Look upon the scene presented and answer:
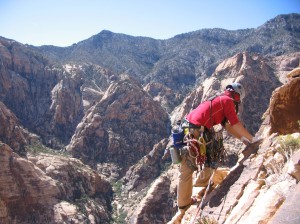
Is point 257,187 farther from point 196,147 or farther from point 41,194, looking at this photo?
point 41,194

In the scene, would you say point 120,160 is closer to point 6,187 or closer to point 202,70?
point 6,187

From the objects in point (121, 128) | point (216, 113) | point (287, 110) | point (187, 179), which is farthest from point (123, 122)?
point (216, 113)

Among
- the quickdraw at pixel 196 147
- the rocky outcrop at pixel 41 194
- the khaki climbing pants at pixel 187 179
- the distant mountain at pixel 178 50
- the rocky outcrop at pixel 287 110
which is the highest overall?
the distant mountain at pixel 178 50

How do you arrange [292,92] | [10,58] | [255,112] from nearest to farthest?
[292,92] < [255,112] < [10,58]

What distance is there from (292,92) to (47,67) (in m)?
84.8

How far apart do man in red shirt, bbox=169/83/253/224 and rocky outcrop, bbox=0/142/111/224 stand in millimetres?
33127

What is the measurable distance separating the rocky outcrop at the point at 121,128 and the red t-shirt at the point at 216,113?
60.9 meters

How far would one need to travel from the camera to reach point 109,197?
2157 inches

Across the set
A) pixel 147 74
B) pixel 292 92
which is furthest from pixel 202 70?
pixel 292 92

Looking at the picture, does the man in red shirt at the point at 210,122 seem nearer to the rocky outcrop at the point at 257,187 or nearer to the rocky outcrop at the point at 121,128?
the rocky outcrop at the point at 257,187

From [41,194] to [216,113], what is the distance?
37.5 metres

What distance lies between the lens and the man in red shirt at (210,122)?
272 inches

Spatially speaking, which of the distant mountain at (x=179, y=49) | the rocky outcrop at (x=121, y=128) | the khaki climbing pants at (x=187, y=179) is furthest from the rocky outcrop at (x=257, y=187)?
the distant mountain at (x=179, y=49)

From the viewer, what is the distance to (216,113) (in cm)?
700
